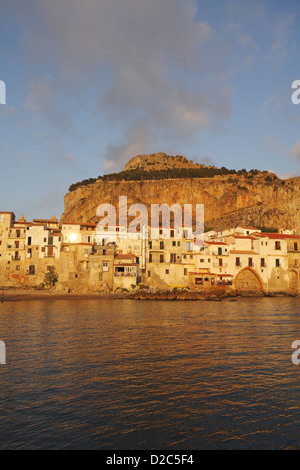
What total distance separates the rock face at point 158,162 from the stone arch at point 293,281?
349 feet

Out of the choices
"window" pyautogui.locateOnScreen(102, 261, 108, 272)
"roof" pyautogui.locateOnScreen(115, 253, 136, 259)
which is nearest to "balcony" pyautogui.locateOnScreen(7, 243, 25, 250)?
"window" pyautogui.locateOnScreen(102, 261, 108, 272)

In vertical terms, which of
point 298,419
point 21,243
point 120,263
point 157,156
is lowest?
point 298,419

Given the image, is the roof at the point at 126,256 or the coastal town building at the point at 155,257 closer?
the roof at the point at 126,256

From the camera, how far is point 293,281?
70188 millimetres

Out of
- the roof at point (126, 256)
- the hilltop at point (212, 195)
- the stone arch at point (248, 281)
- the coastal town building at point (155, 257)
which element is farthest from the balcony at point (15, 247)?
the hilltop at point (212, 195)

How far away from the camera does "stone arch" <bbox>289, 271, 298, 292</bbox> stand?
228 feet

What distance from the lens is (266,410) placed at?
11.8 meters

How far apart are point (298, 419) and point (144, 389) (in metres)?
5.63

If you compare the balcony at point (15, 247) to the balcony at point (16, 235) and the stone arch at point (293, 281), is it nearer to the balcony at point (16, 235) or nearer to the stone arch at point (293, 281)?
the balcony at point (16, 235)

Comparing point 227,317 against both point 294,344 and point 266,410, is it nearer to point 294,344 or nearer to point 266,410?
point 294,344

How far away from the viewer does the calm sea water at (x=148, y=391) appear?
9984mm

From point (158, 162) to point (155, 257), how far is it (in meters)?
117

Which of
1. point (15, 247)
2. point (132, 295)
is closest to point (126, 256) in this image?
point (132, 295)

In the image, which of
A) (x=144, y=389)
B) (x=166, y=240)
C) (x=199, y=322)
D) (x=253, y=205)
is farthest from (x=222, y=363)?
(x=253, y=205)
